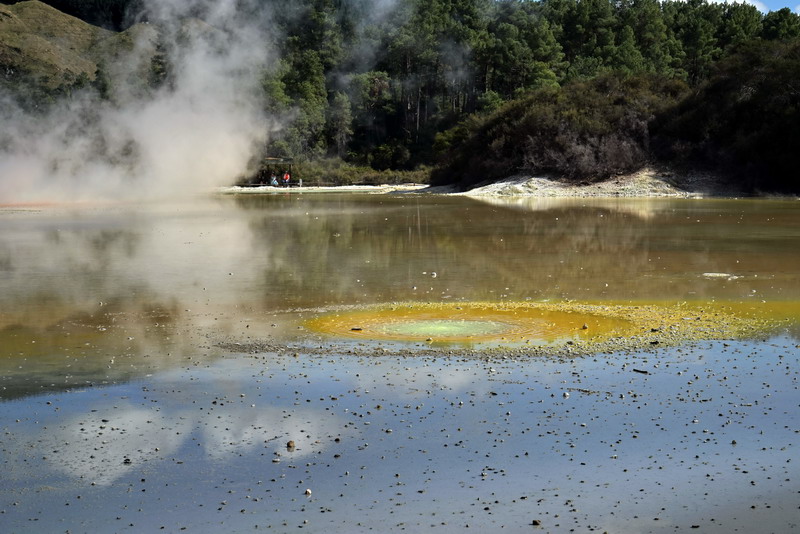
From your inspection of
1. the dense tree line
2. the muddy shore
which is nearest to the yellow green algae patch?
the muddy shore

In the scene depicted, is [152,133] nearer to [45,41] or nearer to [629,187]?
[629,187]

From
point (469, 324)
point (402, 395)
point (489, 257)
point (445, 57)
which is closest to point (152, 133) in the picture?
point (489, 257)

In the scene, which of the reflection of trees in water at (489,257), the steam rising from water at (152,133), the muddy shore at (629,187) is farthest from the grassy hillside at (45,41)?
the reflection of trees in water at (489,257)

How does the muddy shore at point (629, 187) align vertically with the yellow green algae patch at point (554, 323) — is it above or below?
below

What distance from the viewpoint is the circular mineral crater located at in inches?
420

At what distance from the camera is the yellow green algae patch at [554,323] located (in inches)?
414

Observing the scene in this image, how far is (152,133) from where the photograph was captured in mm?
48062

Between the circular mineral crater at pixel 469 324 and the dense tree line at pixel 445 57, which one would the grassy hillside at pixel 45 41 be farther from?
the circular mineral crater at pixel 469 324

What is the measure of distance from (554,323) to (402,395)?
375cm

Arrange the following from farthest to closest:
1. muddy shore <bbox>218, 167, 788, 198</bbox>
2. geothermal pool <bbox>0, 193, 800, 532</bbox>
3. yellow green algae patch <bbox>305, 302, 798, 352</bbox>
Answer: muddy shore <bbox>218, 167, 788, 198</bbox> → yellow green algae patch <bbox>305, 302, 798, 352</bbox> → geothermal pool <bbox>0, 193, 800, 532</bbox>

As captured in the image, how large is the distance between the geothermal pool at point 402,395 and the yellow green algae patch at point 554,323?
0.20 feet

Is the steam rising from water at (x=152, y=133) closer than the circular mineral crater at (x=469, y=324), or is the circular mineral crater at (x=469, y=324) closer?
the circular mineral crater at (x=469, y=324)

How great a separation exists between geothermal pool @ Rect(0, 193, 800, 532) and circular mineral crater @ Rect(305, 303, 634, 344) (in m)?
0.06

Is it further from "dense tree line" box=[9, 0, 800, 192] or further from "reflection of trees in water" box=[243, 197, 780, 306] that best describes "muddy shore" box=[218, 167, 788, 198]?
"reflection of trees in water" box=[243, 197, 780, 306]
